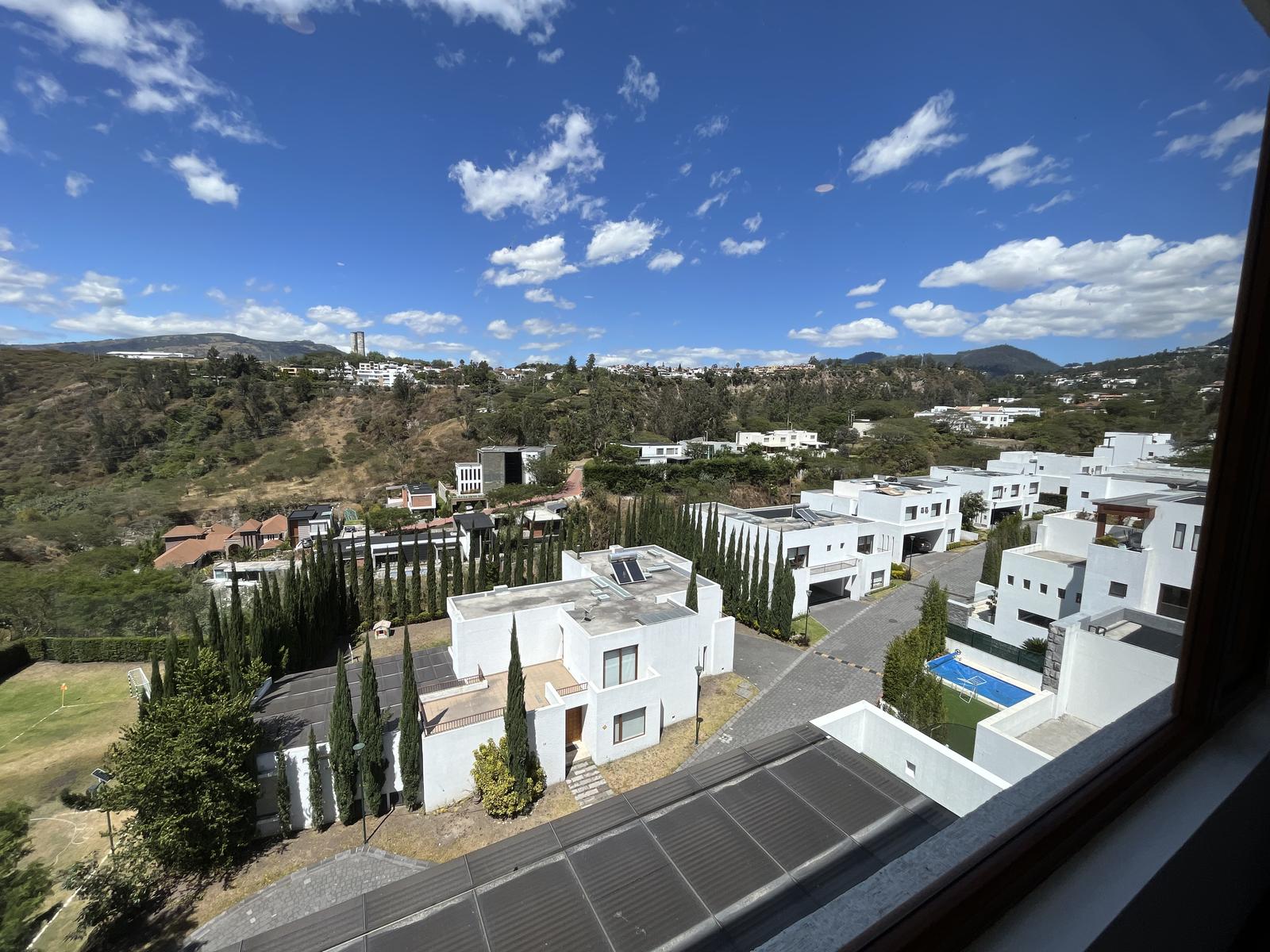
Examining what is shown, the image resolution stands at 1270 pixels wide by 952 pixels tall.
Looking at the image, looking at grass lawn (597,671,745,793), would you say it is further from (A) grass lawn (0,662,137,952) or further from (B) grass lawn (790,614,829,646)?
(A) grass lawn (0,662,137,952)

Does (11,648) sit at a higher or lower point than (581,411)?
lower

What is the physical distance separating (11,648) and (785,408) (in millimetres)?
42552

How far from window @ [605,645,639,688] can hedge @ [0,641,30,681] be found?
14.6 metres

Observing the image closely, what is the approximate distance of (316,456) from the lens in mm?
33406

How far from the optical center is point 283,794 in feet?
23.9

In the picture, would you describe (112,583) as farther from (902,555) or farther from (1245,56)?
(902,555)

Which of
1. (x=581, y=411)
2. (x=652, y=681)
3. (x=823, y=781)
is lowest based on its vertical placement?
(x=652, y=681)

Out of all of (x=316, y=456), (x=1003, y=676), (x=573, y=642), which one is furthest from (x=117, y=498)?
(x=1003, y=676)

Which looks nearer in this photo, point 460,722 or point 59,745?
point 460,722

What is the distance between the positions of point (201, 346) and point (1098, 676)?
327 feet

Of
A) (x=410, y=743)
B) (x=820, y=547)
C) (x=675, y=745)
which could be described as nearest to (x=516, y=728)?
(x=410, y=743)

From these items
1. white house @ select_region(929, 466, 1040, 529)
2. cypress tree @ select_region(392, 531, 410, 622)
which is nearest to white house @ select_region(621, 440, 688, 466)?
white house @ select_region(929, 466, 1040, 529)

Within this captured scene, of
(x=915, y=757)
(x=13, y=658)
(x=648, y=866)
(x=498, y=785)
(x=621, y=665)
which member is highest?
(x=648, y=866)

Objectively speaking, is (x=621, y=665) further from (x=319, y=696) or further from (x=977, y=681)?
(x=977, y=681)
